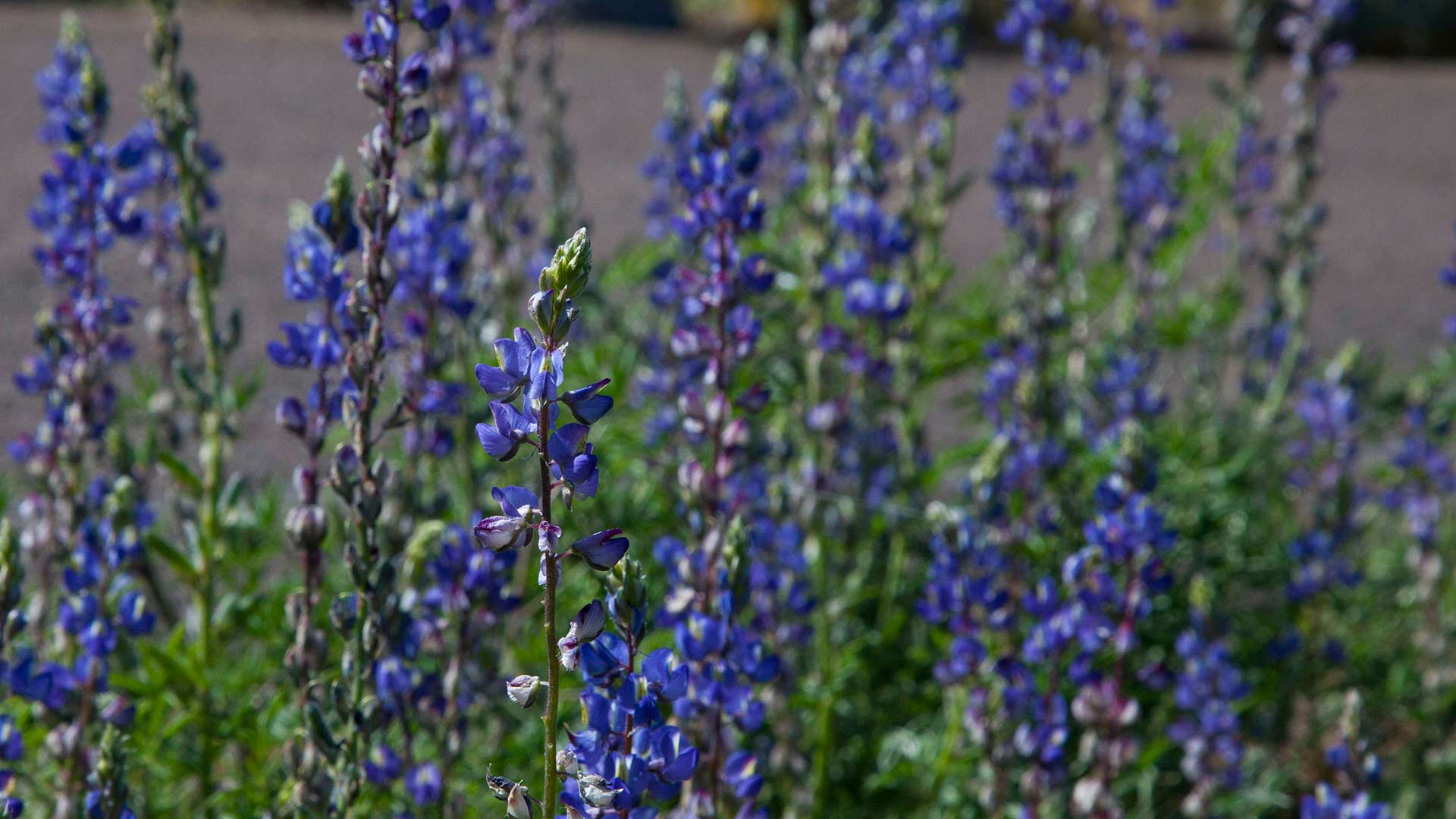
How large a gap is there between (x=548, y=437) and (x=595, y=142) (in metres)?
9.61

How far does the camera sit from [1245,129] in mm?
5590

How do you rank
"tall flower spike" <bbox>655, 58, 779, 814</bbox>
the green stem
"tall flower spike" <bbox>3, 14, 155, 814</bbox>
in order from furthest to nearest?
1. "tall flower spike" <bbox>3, 14, 155, 814</bbox>
2. "tall flower spike" <bbox>655, 58, 779, 814</bbox>
3. the green stem

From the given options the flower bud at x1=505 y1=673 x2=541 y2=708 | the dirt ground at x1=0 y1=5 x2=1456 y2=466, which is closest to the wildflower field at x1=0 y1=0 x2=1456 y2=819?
the flower bud at x1=505 y1=673 x2=541 y2=708

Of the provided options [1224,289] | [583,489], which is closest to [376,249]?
[583,489]

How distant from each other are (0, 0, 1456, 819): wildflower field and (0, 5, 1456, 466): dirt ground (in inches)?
54.4

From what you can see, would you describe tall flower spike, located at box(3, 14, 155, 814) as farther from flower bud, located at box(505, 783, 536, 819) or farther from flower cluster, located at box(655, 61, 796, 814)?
flower bud, located at box(505, 783, 536, 819)

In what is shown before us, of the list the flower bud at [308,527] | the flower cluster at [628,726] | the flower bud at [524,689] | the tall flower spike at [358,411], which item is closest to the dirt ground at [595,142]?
the tall flower spike at [358,411]

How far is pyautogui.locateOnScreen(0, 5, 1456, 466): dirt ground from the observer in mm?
7668

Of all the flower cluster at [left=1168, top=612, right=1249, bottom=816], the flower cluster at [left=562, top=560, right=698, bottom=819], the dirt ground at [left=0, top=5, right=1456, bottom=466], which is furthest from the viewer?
the dirt ground at [left=0, top=5, right=1456, bottom=466]

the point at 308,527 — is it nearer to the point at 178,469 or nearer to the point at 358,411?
the point at 358,411

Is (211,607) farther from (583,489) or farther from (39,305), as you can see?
(39,305)

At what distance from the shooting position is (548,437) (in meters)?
1.71

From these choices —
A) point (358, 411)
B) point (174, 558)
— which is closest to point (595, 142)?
point (174, 558)

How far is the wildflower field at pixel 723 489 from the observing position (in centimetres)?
238
